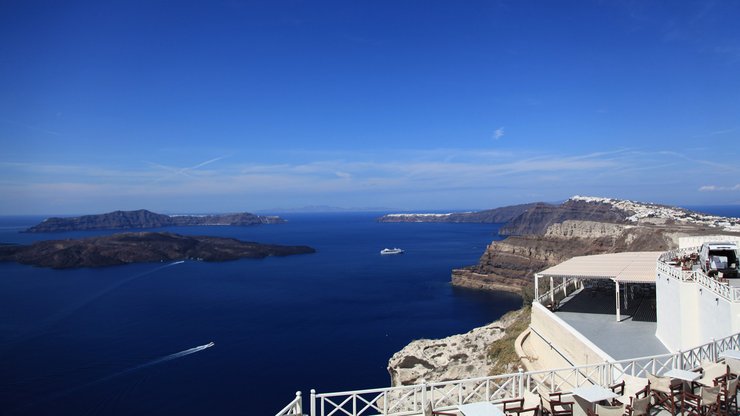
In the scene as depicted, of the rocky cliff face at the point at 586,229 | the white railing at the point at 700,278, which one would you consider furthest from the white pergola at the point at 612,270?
the rocky cliff face at the point at 586,229

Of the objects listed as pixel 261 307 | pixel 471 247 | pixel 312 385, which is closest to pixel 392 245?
pixel 471 247

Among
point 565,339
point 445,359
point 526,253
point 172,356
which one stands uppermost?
point 565,339

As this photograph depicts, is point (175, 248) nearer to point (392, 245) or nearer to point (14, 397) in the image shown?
point (392, 245)

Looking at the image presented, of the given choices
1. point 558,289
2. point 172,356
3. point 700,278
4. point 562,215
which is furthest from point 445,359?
point 562,215

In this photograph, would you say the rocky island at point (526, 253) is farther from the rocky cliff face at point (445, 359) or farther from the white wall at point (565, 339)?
the white wall at point (565, 339)

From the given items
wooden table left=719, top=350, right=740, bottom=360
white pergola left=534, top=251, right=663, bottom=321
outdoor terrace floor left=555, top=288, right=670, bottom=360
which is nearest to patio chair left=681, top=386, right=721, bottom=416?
wooden table left=719, top=350, right=740, bottom=360

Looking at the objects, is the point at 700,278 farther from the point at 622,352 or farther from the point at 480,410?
the point at 480,410

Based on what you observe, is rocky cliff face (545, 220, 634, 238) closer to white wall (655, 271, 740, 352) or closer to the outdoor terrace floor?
the outdoor terrace floor
